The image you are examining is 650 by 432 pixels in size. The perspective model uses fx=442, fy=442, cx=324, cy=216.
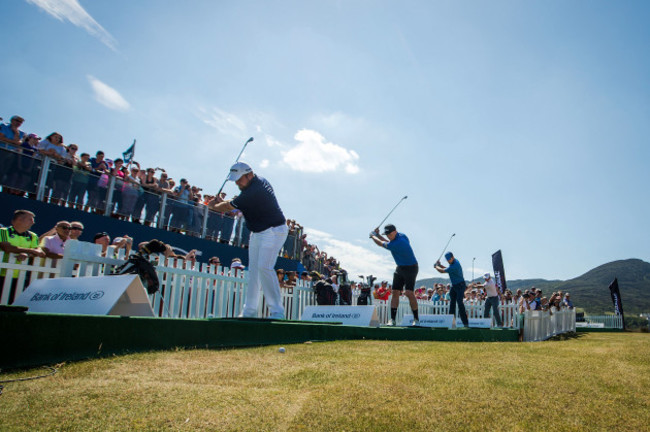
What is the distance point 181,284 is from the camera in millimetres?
7789

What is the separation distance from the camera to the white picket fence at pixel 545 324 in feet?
38.2

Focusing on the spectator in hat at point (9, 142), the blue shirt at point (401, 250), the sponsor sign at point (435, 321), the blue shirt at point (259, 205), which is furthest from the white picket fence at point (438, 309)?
the spectator in hat at point (9, 142)

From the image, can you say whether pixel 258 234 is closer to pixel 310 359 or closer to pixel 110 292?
pixel 110 292

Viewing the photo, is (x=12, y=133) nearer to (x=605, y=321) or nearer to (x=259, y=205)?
(x=259, y=205)

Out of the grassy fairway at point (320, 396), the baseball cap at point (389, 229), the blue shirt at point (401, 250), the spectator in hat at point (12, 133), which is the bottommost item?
the grassy fairway at point (320, 396)

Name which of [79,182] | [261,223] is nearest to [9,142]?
[79,182]

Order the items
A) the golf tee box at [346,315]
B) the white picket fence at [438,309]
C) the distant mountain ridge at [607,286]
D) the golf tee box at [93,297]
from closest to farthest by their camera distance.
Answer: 1. the golf tee box at [93,297]
2. the golf tee box at [346,315]
3. the white picket fence at [438,309]
4. the distant mountain ridge at [607,286]

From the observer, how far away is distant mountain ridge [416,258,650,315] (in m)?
65.4

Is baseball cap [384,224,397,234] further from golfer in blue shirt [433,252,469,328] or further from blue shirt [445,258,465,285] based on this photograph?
blue shirt [445,258,465,285]

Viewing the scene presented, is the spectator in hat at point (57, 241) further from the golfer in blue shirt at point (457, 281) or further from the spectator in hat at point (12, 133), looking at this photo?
the golfer in blue shirt at point (457, 281)

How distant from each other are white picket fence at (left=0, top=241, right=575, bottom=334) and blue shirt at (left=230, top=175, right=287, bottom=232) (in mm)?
1957

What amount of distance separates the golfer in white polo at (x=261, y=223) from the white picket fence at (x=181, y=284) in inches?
66.2

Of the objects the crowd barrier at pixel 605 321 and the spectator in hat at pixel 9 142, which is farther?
the crowd barrier at pixel 605 321

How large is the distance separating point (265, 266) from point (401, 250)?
374 cm
